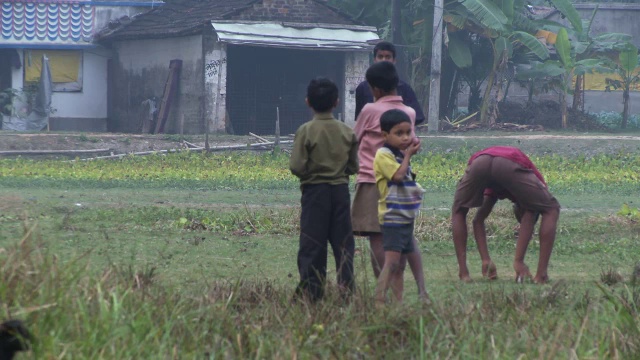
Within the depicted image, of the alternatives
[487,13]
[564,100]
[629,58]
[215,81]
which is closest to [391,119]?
[487,13]

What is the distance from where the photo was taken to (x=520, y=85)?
34312mm

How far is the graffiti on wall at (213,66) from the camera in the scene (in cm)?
2850

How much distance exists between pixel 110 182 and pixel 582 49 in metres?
17.2

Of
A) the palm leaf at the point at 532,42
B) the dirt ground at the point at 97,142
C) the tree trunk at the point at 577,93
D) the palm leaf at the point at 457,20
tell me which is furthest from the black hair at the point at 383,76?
the tree trunk at the point at 577,93

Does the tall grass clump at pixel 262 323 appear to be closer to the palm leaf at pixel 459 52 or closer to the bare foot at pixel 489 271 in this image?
the bare foot at pixel 489 271

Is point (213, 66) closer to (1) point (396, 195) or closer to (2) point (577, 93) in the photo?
(2) point (577, 93)

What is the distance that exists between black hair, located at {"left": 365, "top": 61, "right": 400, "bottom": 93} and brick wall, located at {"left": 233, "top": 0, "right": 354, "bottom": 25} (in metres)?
22.8

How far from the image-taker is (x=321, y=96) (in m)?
6.92

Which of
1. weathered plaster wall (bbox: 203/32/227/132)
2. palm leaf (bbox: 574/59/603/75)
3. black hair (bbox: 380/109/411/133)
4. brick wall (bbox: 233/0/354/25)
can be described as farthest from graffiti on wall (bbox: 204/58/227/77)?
black hair (bbox: 380/109/411/133)

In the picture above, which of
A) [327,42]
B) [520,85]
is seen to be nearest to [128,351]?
[327,42]

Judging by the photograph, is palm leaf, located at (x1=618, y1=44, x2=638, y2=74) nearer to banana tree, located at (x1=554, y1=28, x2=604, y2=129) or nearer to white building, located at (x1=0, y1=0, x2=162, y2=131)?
banana tree, located at (x1=554, y1=28, x2=604, y2=129)

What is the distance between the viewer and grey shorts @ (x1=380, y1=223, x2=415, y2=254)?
6645 mm

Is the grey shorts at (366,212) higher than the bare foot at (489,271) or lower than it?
higher

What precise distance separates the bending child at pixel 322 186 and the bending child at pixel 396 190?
26 cm
